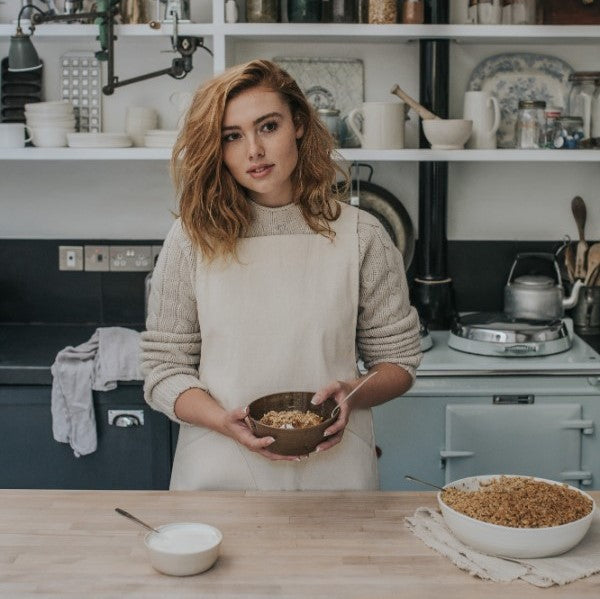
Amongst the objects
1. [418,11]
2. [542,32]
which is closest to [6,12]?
[418,11]

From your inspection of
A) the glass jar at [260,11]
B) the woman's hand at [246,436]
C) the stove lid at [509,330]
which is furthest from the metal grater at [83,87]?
the woman's hand at [246,436]

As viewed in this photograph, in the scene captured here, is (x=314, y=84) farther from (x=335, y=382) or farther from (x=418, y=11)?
(x=335, y=382)

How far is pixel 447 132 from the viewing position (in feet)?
10.5

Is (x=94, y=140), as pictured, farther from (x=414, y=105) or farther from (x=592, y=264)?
(x=592, y=264)

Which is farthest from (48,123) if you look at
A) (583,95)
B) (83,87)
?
(583,95)

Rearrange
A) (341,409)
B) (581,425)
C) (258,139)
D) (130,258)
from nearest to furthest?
(341,409), (258,139), (581,425), (130,258)

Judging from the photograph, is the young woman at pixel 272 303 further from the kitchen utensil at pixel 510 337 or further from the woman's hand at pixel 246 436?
the kitchen utensil at pixel 510 337

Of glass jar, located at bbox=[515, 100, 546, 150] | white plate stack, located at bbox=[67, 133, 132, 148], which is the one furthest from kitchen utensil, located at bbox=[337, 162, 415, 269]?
white plate stack, located at bbox=[67, 133, 132, 148]

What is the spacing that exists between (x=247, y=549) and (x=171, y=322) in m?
0.58

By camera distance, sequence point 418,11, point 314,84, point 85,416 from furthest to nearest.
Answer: point 314,84
point 418,11
point 85,416

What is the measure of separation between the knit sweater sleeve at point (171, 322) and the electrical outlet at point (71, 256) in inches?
66.9

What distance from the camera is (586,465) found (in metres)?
Result: 3.01

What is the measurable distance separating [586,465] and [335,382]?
150 centimetres

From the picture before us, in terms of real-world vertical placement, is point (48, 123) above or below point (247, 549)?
above
